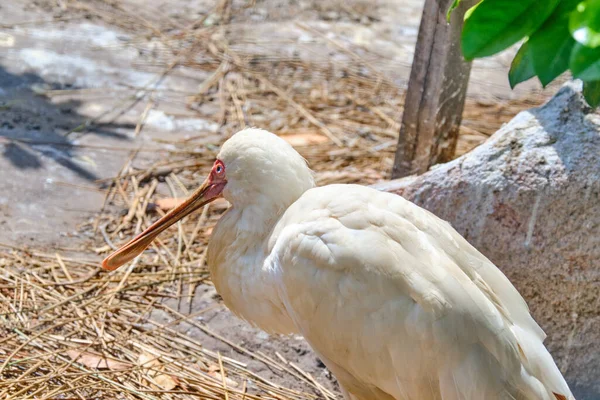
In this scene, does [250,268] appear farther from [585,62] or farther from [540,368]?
[585,62]

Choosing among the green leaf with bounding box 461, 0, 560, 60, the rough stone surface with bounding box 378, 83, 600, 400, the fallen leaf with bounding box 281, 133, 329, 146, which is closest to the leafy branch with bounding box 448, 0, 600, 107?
the green leaf with bounding box 461, 0, 560, 60


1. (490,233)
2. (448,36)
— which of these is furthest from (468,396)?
(448,36)

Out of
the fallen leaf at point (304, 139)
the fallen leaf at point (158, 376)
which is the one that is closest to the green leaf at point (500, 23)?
the fallen leaf at point (158, 376)

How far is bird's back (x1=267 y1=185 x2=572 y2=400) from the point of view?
2832mm

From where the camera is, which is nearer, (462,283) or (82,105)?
(462,283)

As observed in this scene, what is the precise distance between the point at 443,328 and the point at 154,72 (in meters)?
4.87

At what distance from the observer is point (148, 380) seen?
375 centimetres

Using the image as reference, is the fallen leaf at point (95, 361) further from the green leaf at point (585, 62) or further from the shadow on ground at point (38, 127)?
the green leaf at point (585, 62)

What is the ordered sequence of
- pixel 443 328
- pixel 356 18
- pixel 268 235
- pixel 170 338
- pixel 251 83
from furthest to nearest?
pixel 356 18
pixel 251 83
pixel 170 338
pixel 268 235
pixel 443 328

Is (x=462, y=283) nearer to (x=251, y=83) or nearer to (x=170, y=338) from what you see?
(x=170, y=338)

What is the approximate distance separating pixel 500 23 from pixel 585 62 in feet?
0.63

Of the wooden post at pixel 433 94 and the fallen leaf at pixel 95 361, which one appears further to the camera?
the wooden post at pixel 433 94

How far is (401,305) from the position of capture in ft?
9.51

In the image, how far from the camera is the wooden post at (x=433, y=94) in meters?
4.31
